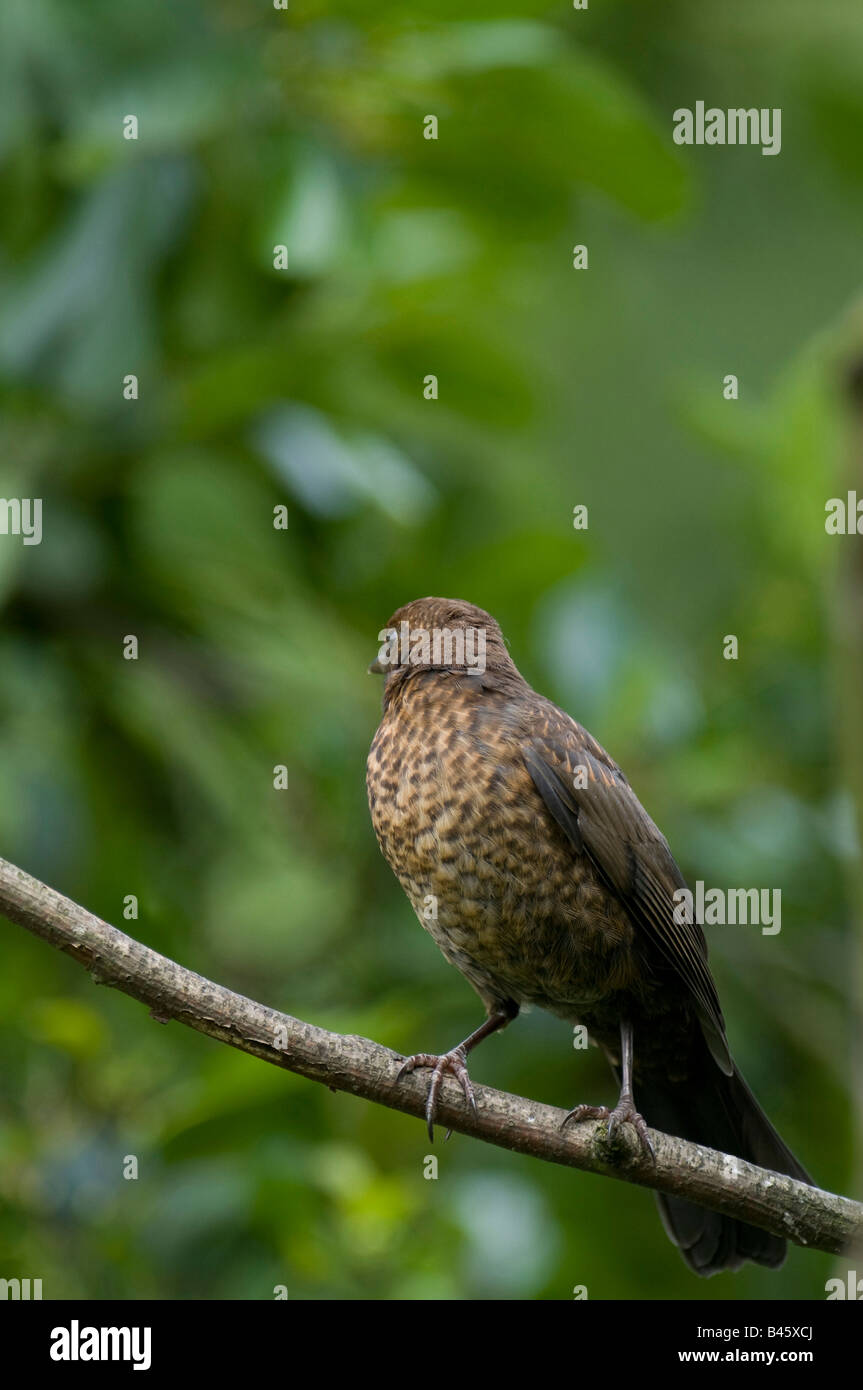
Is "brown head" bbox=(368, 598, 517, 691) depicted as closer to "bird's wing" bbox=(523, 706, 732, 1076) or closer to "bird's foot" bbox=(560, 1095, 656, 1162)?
"bird's wing" bbox=(523, 706, 732, 1076)

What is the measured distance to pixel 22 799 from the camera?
408 cm

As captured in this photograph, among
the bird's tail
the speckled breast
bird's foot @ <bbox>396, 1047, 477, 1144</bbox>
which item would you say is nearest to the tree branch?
bird's foot @ <bbox>396, 1047, 477, 1144</bbox>

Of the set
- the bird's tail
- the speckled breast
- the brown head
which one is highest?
the brown head

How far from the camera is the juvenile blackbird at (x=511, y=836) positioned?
124 inches

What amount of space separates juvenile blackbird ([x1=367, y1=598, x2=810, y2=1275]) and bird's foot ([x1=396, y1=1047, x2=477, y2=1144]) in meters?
0.01

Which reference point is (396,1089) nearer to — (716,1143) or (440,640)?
(440,640)

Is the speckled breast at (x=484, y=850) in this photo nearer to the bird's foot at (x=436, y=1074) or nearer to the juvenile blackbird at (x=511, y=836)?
the juvenile blackbird at (x=511, y=836)

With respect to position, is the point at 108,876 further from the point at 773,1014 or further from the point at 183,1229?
the point at 773,1014

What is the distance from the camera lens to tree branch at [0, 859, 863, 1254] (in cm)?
258

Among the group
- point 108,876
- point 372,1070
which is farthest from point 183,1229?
point 372,1070

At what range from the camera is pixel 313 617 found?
4.51 meters

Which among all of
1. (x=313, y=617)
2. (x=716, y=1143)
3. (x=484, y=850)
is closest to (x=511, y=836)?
(x=484, y=850)

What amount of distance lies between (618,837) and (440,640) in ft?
1.66

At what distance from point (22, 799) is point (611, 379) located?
4566 millimetres
